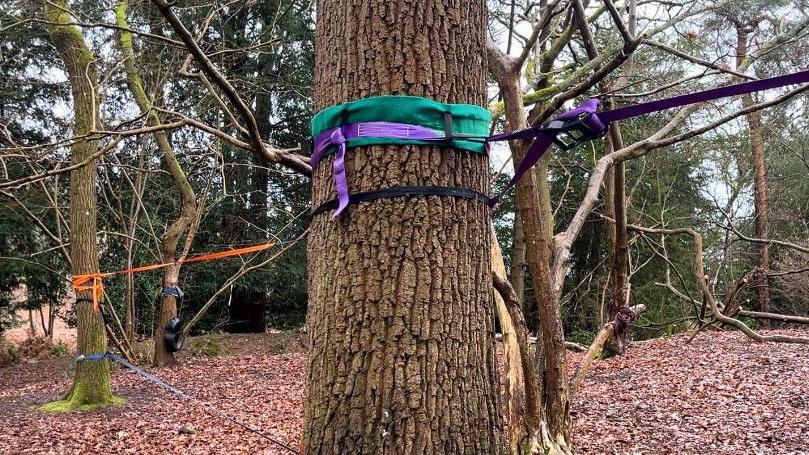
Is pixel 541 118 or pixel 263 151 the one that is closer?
pixel 263 151

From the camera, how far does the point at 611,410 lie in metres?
5.80

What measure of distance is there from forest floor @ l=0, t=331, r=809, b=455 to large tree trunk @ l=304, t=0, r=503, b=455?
3.67 meters

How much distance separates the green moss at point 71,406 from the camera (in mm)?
6980

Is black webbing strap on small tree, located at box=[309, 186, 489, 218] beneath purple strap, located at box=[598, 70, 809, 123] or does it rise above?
beneath

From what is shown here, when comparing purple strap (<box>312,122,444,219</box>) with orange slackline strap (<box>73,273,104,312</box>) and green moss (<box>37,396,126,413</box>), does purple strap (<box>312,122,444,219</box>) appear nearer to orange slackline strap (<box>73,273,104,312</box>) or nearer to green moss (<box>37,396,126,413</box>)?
orange slackline strap (<box>73,273,104,312</box>)

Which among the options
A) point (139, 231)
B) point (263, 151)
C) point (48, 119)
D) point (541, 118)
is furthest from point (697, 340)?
point (48, 119)

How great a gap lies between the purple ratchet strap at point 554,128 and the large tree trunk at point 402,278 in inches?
1.3

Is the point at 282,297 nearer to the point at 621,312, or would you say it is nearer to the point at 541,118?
the point at 621,312

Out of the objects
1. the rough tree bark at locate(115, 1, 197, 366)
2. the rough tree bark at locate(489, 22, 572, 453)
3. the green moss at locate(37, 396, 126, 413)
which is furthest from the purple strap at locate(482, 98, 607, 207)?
the rough tree bark at locate(115, 1, 197, 366)

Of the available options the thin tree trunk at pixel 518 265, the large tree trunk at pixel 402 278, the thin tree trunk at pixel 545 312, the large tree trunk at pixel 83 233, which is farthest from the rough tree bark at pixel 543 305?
the thin tree trunk at pixel 518 265

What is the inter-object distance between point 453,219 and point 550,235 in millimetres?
3394

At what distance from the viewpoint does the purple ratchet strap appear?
4.75 ft

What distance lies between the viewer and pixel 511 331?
4207 mm

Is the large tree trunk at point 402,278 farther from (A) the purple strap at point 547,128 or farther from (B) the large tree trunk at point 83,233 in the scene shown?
(B) the large tree trunk at point 83,233
